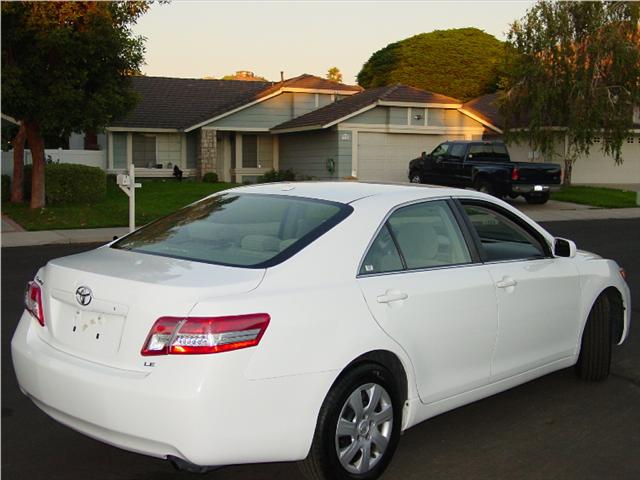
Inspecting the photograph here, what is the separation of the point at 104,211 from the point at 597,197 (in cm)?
1693

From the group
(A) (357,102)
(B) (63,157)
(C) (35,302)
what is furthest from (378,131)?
(C) (35,302)

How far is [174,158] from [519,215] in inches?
1136

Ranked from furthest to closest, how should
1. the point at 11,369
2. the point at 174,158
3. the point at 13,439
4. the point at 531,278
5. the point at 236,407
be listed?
the point at 174,158
the point at 11,369
the point at 531,278
the point at 13,439
the point at 236,407

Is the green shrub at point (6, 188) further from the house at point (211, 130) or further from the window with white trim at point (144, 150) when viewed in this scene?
the window with white trim at point (144, 150)

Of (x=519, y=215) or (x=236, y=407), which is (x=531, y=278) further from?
(x=236, y=407)

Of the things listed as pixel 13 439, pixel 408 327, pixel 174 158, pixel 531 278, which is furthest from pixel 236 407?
pixel 174 158

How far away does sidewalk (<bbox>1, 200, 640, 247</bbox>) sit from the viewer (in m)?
15.5

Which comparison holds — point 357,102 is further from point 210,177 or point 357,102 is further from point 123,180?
point 123,180

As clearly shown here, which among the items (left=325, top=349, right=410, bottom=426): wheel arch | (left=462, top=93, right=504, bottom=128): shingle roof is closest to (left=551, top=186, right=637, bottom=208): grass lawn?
(left=462, top=93, right=504, bottom=128): shingle roof

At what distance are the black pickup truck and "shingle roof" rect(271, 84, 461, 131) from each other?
4.87 meters

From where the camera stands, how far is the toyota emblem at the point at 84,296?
3807mm

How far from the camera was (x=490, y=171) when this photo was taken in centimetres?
2302

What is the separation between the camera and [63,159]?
88.4 feet

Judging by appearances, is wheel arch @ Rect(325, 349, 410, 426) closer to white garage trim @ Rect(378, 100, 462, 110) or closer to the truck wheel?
the truck wheel
